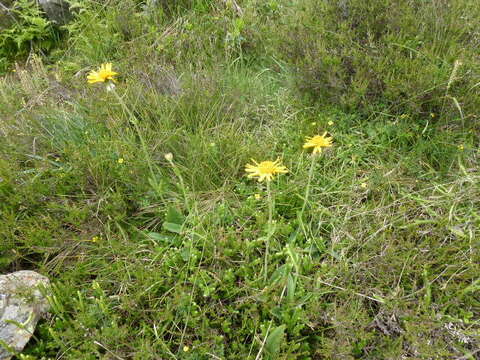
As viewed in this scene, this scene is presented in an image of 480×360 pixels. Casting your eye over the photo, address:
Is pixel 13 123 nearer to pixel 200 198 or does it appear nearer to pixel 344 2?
pixel 200 198

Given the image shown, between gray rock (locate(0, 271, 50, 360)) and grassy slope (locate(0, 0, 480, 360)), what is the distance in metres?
0.07

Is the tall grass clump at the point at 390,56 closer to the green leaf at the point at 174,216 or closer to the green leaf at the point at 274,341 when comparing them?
the green leaf at the point at 174,216

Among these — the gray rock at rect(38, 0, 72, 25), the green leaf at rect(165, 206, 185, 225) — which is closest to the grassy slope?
the green leaf at rect(165, 206, 185, 225)

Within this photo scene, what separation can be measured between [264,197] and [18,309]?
1208 mm

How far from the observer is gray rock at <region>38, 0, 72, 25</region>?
13.3 feet

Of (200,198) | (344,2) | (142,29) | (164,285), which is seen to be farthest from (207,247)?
(142,29)

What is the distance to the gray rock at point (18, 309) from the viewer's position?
1535mm

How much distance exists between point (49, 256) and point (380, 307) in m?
1.58

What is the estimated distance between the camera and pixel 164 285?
175 centimetres

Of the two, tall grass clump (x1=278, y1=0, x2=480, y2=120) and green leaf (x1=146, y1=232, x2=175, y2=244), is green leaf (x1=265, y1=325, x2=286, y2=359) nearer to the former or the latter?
green leaf (x1=146, y1=232, x2=175, y2=244)

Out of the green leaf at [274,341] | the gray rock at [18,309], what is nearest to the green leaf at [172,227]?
the gray rock at [18,309]

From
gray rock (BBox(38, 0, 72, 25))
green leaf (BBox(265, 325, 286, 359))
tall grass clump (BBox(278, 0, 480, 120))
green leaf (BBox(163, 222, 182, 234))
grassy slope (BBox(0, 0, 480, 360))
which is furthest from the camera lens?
gray rock (BBox(38, 0, 72, 25))

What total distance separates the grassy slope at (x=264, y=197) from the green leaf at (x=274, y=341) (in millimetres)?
10

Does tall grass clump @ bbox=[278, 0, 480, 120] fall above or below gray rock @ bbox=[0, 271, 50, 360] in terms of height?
above
